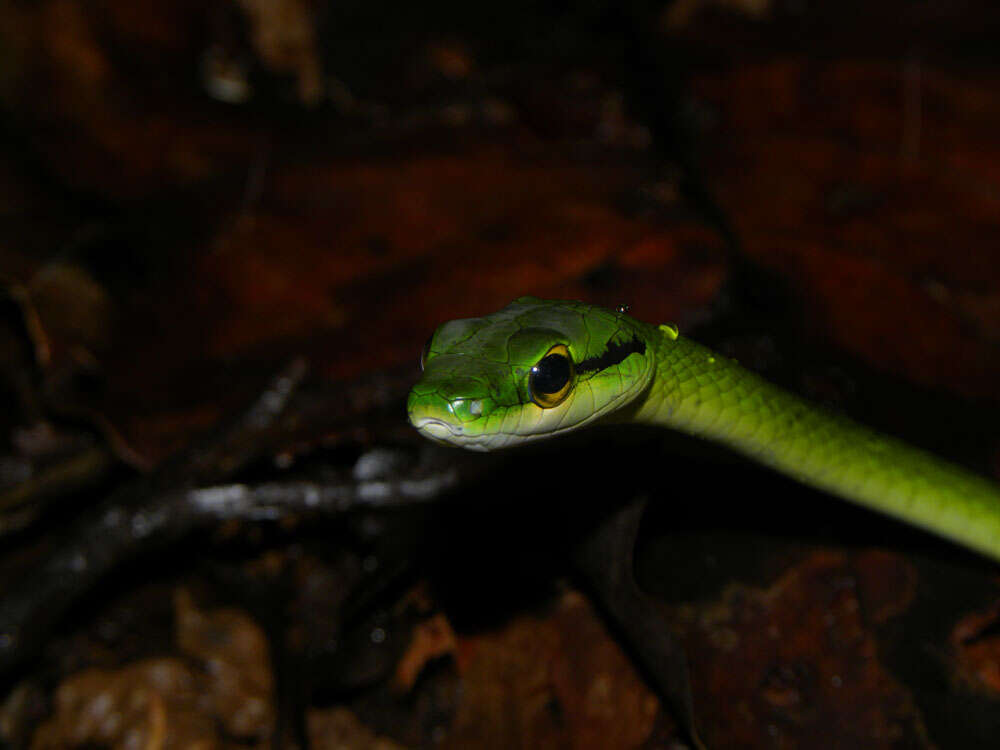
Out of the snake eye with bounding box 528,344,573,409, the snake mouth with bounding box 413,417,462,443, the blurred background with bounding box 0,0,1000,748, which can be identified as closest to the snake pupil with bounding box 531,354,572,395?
the snake eye with bounding box 528,344,573,409

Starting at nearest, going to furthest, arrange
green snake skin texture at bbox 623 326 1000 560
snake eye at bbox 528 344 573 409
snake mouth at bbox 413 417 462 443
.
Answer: snake mouth at bbox 413 417 462 443 < snake eye at bbox 528 344 573 409 < green snake skin texture at bbox 623 326 1000 560

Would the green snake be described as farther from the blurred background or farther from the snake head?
the blurred background

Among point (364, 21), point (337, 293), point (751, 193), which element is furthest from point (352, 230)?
point (364, 21)

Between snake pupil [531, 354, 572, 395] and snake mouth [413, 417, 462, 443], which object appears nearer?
snake mouth [413, 417, 462, 443]

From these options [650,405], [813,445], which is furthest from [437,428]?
[813,445]

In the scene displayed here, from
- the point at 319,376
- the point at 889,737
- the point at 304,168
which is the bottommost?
the point at 889,737

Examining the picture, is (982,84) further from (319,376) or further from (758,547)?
(319,376)

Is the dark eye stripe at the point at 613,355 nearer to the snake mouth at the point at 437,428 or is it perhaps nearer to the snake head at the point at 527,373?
the snake head at the point at 527,373
